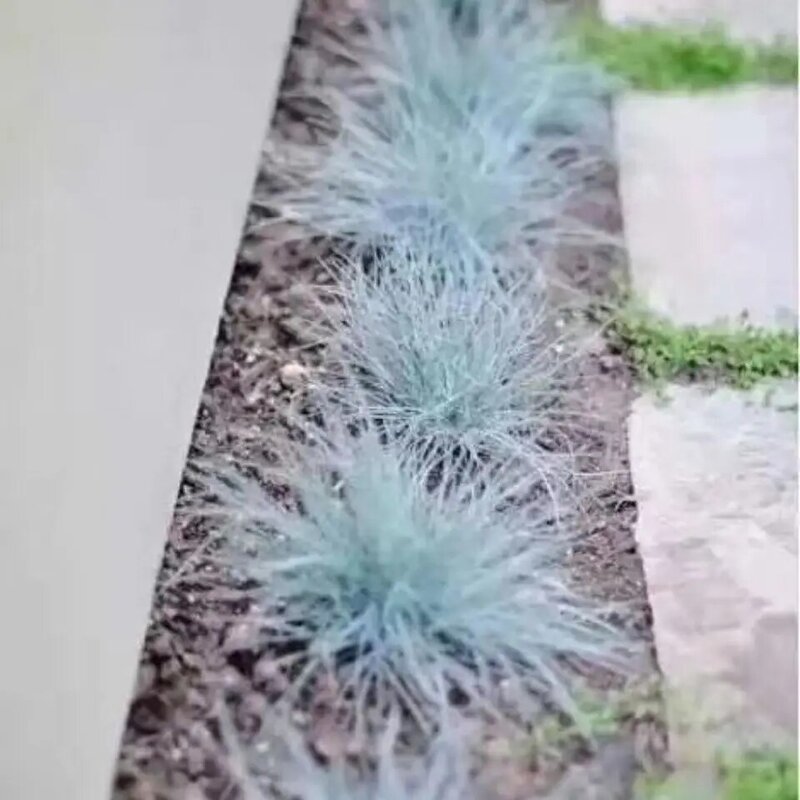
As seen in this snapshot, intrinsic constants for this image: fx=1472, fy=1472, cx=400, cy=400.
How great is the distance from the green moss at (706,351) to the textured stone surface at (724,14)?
1.95 feet

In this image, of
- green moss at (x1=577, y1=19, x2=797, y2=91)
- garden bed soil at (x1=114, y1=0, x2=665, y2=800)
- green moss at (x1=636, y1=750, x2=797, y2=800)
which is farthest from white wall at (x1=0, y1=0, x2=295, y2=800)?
green moss at (x1=577, y1=19, x2=797, y2=91)

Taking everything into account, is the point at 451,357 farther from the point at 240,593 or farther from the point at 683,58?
the point at 683,58

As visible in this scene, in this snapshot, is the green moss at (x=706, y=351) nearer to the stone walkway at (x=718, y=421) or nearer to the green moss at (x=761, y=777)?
the stone walkway at (x=718, y=421)

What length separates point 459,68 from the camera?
200cm

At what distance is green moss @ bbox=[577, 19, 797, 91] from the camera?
6.79 ft

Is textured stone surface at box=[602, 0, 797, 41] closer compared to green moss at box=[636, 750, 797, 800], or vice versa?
green moss at box=[636, 750, 797, 800]

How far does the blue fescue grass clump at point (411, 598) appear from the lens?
1.44m

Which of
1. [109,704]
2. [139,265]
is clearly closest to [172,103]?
[139,265]

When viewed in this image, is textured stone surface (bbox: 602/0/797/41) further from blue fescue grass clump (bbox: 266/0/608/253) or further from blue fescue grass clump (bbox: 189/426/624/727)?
blue fescue grass clump (bbox: 189/426/624/727)

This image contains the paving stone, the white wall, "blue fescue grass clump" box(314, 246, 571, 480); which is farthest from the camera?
the paving stone

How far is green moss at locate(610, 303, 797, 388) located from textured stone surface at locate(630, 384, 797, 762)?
1.1 inches

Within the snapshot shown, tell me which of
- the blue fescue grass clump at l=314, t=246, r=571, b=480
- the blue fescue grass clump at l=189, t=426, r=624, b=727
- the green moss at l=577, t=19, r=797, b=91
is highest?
the green moss at l=577, t=19, r=797, b=91

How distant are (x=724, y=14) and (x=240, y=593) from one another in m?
1.20

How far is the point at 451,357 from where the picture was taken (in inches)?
65.9
